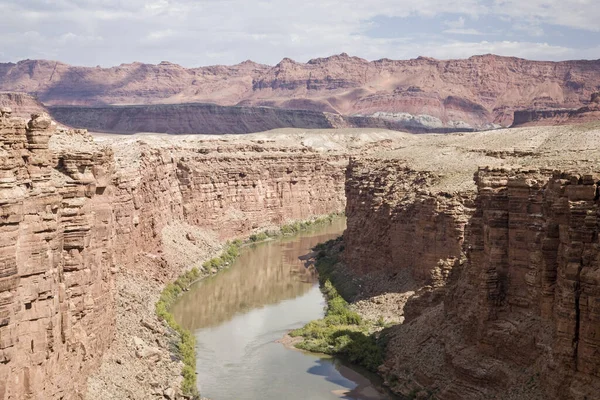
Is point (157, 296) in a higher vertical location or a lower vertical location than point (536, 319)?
lower

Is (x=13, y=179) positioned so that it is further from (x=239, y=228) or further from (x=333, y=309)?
(x=239, y=228)

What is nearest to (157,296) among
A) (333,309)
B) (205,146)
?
(333,309)

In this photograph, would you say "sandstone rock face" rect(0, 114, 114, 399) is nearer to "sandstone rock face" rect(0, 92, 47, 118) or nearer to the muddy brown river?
the muddy brown river

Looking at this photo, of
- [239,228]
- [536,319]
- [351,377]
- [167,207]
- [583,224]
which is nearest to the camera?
[583,224]

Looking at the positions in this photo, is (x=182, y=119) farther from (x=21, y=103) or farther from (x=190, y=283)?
(x=190, y=283)

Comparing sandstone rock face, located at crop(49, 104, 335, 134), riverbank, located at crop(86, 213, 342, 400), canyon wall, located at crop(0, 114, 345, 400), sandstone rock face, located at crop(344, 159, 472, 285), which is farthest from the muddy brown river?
sandstone rock face, located at crop(49, 104, 335, 134)

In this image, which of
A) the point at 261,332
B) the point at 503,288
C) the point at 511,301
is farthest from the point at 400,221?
the point at 511,301
